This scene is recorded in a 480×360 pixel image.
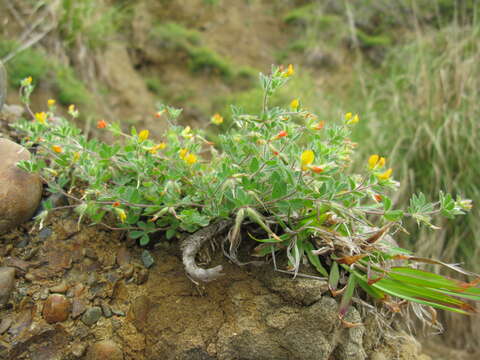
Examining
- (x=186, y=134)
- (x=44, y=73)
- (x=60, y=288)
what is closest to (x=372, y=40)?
(x=44, y=73)

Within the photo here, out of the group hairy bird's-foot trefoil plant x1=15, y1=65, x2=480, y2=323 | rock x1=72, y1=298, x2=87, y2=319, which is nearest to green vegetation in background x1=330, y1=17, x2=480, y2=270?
hairy bird's-foot trefoil plant x1=15, y1=65, x2=480, y2=323

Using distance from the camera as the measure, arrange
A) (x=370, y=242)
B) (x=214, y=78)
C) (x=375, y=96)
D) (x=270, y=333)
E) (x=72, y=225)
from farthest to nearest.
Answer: (x=214, y=78), (x=375, y=96), (x=72, y=225), (x=370, y=242), (x=270, y=333)

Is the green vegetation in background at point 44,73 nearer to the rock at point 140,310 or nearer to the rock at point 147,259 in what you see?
the rock at point 147,259

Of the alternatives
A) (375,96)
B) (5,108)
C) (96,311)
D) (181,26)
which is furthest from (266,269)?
(181,26)

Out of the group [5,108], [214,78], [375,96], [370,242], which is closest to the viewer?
[370,242]

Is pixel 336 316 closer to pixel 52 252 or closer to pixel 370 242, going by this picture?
pixel 370 242

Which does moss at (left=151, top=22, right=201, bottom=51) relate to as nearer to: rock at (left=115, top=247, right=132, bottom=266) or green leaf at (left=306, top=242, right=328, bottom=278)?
rock at (left=115, top=247, right=132, bottom=266)
